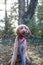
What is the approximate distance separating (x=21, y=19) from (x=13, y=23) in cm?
39

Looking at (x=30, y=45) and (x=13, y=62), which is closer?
(x=13, y=62)

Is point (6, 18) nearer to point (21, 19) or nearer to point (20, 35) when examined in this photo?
point (21, 19)

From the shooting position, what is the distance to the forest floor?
4.32 meters

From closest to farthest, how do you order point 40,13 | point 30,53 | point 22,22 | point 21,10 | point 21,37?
point 21,37 < point 30,53 < point 40,13 < point 22,22 < point 21,10

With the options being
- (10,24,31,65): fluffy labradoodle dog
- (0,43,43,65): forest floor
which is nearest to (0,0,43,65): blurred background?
(0,43,43,65): forest floor

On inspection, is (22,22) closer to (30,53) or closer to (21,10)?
(21,10)

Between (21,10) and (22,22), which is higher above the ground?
(21,10)

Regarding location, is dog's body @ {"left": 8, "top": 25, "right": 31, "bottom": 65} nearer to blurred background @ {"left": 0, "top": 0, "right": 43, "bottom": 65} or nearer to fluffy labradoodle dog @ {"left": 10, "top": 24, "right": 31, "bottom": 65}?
fluffy labradoodle dog @ {"left": 10, "top": 24, "right": 31, "bottom": 65}

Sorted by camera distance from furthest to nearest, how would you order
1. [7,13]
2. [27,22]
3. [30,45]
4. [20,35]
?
[7,13] < [27,22] < [30,45] < [20,35]

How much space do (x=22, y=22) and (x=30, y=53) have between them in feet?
6.58

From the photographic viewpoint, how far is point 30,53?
4855 mm

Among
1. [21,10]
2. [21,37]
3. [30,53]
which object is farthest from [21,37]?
[21,10]

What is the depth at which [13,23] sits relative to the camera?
7.02 metres

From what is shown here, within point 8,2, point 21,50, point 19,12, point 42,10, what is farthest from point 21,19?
→ point 21,50
